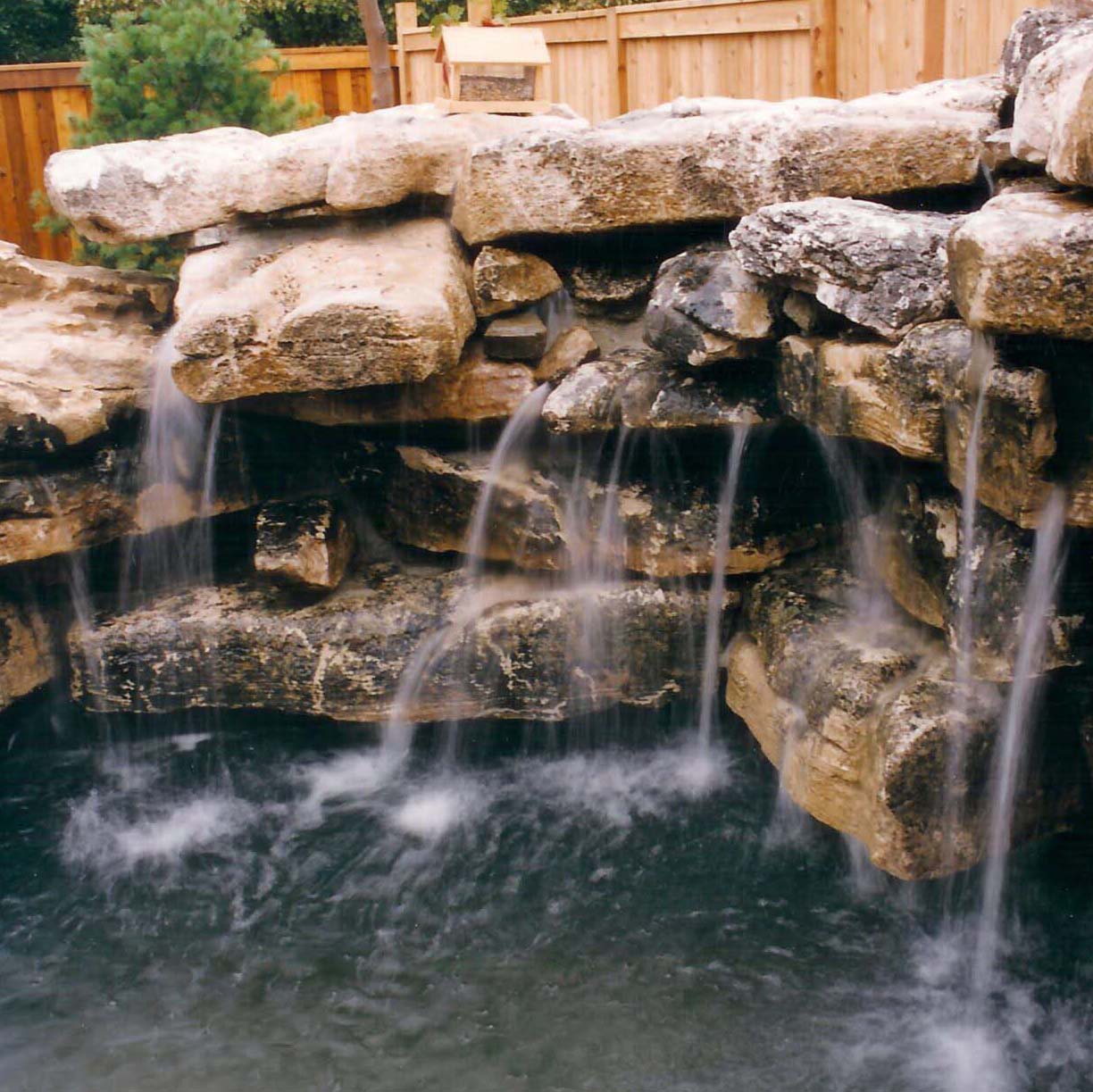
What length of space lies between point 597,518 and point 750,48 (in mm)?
4695

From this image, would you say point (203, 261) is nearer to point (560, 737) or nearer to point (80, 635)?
point (80, 635)

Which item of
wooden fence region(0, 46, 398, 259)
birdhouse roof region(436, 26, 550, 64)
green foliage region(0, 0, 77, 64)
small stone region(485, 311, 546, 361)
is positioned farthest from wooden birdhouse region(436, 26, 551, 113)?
green foliage region(0, 0, 77, 64)

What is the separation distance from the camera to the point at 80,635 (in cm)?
526

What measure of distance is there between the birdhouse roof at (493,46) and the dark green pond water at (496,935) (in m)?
3.01

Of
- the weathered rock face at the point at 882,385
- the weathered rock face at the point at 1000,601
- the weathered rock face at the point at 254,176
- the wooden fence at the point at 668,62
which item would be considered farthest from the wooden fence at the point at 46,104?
the weathered rock face at the point at 1000,601

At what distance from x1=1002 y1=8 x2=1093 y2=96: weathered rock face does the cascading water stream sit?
2.02 meters

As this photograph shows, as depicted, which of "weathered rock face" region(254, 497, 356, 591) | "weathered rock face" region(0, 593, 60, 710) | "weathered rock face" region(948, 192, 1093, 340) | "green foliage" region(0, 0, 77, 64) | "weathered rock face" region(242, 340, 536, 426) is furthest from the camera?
"green foliage" region(0, 0, 77, 64)

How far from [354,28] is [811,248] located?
11.1 metres

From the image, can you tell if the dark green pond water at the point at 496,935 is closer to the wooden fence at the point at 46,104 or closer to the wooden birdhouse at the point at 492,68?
the wooden birdhouse at the point at 492,68

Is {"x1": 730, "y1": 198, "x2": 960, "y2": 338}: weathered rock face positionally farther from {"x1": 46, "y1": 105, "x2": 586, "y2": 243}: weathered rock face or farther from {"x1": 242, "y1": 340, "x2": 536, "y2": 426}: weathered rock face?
{"x1": 46, "y1": 105, "x2": 586, "y2": 243}: weathered rock face

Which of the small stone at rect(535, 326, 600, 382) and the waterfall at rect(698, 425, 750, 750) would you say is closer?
the waterfall at rect(698, 425, 750, 750)

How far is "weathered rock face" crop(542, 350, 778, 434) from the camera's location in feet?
14.5

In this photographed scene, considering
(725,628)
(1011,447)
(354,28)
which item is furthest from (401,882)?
(354,28)

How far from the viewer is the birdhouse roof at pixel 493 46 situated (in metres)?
5.60
